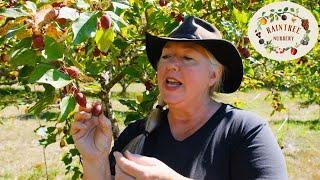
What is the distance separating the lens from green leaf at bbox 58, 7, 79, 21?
1399mm

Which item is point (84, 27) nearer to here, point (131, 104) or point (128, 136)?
point (128, 136)

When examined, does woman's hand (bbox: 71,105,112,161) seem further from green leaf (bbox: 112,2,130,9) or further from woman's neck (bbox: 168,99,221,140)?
green leaf (bbox: 112,2,130,9)

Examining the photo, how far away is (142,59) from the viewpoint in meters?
2.50

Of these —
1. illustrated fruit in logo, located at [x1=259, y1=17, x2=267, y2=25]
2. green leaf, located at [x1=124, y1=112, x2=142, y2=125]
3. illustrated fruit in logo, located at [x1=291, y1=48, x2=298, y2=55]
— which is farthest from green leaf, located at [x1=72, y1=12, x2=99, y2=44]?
A: illustrated fruit in logo, located at [x1=291, y1=48, x2=298, y2=55]

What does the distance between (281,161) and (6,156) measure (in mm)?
6511

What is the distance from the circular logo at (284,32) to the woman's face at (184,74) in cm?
121

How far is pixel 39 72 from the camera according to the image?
4.46 feet

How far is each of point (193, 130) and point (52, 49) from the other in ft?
2.15

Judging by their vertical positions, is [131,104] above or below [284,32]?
below

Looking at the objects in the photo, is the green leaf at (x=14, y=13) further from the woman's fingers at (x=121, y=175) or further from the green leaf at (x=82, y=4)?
the woman's fingers at (x=121, y=175)

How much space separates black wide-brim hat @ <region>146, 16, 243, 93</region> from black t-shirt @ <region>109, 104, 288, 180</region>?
0.44 feet

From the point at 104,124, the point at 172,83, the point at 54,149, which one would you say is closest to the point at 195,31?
the point at 172,83

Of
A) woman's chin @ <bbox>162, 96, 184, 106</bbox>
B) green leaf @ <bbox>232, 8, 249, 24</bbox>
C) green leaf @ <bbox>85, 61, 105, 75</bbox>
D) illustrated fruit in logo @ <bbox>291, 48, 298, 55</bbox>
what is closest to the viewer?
woman's chin @ <bbox>162, 96, 184, 106</bbox>

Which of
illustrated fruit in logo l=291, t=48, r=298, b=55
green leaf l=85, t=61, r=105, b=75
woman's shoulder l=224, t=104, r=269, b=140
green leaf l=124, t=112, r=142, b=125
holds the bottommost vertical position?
green leaf l=124, t=112, r=142, b=125
